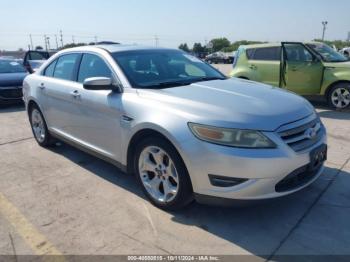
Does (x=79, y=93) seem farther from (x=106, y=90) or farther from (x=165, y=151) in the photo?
(x=165, y=151)

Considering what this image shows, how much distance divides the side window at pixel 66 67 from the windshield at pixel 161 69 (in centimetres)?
89

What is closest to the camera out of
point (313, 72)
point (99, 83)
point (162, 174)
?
point (162, 174)

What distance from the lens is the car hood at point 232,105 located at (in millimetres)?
3016

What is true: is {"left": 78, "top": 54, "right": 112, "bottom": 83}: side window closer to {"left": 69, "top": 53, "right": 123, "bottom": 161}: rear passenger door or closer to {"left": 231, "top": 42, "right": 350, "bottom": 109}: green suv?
{"left": 69, "top": 53, "right": 123, "bottom": 161}: rear passenger door

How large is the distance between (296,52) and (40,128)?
6.14m

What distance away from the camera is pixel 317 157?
3377mm

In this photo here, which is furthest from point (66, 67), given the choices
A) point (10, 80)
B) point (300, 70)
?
point (10, 80)

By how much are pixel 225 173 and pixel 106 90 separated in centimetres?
178

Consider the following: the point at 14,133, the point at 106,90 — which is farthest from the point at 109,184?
the point at 14,133

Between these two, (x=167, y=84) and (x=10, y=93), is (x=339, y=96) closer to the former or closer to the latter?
(x=167, y=84)

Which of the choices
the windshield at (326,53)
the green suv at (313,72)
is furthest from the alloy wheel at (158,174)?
the windshield at (326,53)

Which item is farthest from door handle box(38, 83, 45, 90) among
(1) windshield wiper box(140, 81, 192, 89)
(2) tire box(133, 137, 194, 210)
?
(2) tire box(133, 137, 194, 210)

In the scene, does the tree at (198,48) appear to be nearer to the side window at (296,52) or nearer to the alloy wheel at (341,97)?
the side window at (296,52)

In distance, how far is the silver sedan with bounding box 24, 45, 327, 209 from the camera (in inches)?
116
